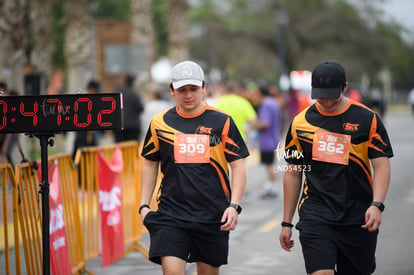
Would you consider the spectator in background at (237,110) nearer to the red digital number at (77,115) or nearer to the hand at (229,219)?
the red digital number at (77,115)

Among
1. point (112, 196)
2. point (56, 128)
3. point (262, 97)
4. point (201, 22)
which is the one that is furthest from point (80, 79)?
point (201, 22)

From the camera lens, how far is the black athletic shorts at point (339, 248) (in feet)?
16.9

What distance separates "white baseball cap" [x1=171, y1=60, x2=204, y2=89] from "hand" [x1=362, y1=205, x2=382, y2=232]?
1.47 metres

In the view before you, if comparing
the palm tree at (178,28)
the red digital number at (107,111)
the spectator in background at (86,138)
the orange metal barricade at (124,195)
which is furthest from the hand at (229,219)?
the palm tree at (178,28)

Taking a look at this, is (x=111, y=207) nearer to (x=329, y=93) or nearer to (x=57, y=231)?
(x=57, y=231)

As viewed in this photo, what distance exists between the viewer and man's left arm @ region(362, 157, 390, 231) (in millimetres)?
5105

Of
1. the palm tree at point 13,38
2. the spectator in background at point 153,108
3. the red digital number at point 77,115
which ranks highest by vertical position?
the palm tree at point 13,38

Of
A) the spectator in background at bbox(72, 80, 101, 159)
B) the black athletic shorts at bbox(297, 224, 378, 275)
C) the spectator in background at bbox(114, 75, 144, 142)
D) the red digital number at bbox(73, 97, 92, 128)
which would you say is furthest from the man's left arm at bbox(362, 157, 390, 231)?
the spectator in background at bbox(114, 75, 144, 142)

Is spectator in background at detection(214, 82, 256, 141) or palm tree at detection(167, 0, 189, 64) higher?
palm tree at detection(167, 0, 189, 64)

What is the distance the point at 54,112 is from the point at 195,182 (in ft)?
4.15

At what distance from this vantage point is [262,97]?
14.8 metres

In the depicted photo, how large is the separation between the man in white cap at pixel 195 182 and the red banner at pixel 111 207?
10.2 ft

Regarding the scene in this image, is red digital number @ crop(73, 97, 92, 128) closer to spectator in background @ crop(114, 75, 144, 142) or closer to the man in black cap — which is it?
the man in black cap

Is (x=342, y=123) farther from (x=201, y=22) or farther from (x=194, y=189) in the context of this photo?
(x=201, y=22)
